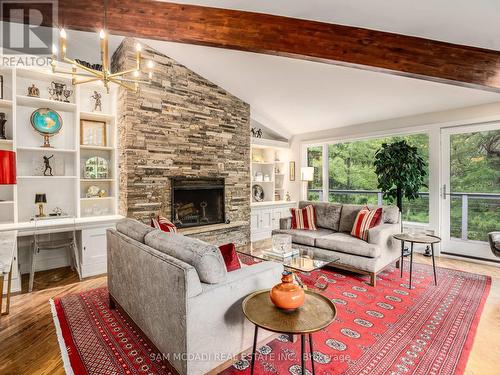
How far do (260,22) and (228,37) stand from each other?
39 centimetres

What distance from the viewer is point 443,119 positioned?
445 centimetres

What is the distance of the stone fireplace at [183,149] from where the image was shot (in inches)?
156

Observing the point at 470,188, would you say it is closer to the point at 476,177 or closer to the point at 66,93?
the point at 476,177

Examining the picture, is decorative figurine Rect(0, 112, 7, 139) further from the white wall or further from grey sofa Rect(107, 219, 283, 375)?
the white wall

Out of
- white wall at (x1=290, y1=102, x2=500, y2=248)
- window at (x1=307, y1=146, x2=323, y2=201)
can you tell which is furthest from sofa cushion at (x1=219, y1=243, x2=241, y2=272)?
window at (x1=307, y1=146, x2=323, y2=201)

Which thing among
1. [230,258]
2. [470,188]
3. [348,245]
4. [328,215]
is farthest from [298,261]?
[470,188]

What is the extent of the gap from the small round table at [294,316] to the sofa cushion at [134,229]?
1.07 m

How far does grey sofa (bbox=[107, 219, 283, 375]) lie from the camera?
155cm

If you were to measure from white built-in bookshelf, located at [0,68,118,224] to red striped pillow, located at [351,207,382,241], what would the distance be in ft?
11.6

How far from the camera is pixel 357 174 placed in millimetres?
5637

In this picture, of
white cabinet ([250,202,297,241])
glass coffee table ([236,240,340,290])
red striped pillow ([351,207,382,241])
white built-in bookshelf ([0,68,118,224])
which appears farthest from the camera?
white cabinet ([250,202,297,241])

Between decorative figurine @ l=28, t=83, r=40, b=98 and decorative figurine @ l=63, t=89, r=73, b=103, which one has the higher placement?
decorative figurine @ l=63, t=89, r=73, b=103

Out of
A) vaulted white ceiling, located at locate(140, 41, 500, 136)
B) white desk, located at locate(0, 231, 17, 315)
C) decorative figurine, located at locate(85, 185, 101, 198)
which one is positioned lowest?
white desk, located at locate(0, 231, 17, 315)

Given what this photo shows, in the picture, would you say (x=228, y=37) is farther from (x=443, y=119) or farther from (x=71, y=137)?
(x=443, y=119)
